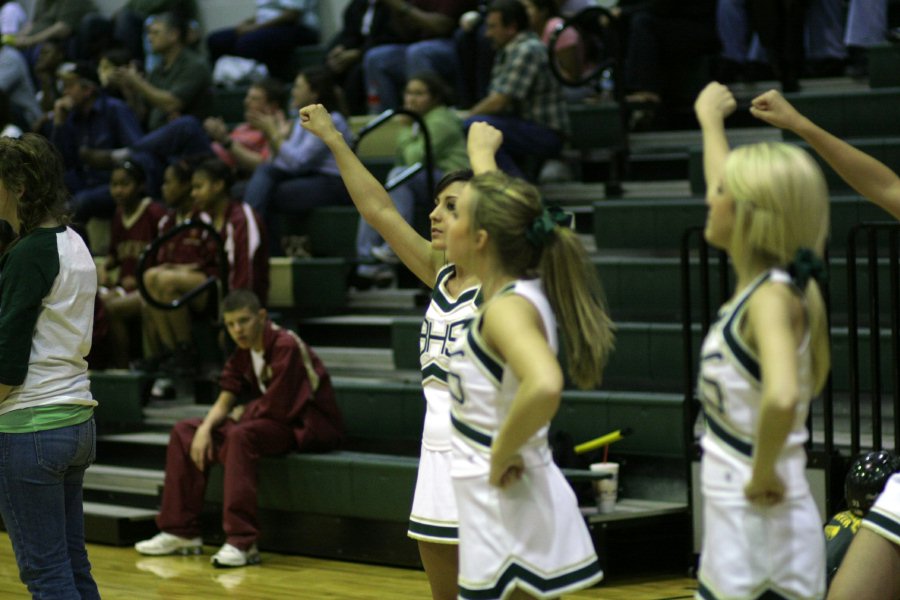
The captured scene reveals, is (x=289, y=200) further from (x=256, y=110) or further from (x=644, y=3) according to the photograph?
(x=644, y=3)

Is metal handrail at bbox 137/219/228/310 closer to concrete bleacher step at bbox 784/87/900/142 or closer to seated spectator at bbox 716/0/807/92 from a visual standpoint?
concrete bleacher step at bbox 784/87/900/142

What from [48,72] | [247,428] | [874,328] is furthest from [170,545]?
[48,72]

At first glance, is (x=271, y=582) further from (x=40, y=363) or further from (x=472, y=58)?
(x=472, y=58)

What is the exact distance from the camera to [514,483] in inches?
102

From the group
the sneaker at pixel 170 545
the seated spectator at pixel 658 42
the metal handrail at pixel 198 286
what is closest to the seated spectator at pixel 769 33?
the seated spectator at pixel 658 42

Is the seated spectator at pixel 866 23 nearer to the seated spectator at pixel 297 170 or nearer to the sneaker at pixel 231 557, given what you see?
the seated spectator at pixel 297 170

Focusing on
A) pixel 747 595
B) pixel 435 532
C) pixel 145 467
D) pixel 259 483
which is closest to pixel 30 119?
pixel 145 467

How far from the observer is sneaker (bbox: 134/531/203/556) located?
222 inches

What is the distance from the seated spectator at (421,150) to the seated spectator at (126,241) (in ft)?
3.65

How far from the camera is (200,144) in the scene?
7992mm

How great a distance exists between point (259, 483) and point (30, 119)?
203 inches

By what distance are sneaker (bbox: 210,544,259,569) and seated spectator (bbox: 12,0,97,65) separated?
5911 mm

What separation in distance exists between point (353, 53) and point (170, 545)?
13.0ft

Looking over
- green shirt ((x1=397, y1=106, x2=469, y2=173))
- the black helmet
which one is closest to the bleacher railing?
the black helmet
